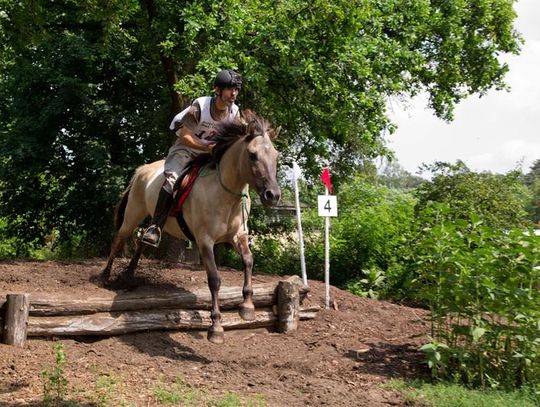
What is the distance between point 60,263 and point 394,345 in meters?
5.05

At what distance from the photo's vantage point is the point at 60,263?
9.20 metres

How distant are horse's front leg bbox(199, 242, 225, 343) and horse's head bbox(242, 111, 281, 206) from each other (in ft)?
3.14

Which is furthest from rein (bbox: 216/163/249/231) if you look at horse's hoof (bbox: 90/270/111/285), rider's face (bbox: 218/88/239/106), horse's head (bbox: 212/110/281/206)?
horse's hoof (bbox: 90/270/111/285)

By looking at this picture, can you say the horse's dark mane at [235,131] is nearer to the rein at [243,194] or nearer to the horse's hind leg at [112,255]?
the rein at [243,194]

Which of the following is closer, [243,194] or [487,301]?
[487,301]

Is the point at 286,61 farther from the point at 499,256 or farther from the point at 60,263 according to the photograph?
the point at 499,256

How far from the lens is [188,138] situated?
718 cm

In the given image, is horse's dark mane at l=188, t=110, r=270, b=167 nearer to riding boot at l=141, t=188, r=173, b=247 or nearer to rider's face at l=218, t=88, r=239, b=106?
rider's face at l=218, t=88, r=239, b=106

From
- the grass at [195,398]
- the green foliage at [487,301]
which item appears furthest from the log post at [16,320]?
the green foliage at [487,301]

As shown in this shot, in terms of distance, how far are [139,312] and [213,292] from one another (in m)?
0.91

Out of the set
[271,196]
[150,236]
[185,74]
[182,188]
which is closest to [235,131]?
[182,188]

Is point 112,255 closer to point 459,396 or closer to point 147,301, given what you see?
point 147,301

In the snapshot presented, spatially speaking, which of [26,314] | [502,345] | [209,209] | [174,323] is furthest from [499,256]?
[26,314]

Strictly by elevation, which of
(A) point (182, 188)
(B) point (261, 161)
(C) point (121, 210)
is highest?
(B) point (261, 161)
